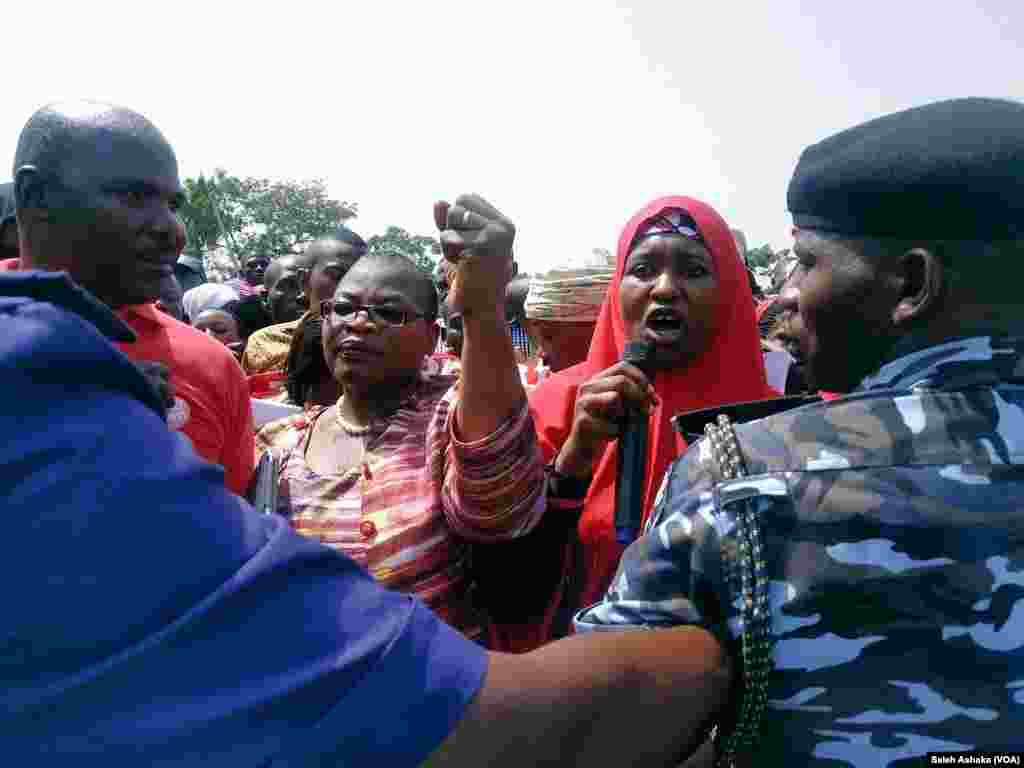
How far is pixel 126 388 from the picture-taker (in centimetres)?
82

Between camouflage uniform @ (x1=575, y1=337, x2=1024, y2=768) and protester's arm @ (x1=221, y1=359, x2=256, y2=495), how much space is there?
1.65 metres

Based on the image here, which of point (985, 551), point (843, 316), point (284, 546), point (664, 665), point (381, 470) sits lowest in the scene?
point (381, 470)

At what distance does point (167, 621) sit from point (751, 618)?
2.40 ft

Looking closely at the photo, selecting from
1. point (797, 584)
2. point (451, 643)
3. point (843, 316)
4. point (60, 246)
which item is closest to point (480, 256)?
point (843, 316)

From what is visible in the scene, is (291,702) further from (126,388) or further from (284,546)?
(126,388)

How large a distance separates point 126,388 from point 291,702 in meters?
0.33

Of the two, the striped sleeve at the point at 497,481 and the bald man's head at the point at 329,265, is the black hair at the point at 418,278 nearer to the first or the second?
the striped sleeve at the point at 497,481

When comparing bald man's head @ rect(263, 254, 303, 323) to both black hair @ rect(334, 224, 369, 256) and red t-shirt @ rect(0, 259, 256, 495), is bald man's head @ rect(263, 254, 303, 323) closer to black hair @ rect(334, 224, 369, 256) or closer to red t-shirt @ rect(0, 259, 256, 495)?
black hair @ rect(334, 224, 369, 256)

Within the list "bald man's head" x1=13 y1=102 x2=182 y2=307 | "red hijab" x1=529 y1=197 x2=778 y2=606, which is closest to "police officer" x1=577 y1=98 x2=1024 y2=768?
"red hijab" x1=529 y1=197 x2=778 y2=606

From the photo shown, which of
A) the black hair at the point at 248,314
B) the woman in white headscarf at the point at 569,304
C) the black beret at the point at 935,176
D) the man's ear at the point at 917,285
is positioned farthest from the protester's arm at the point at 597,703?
the black hair at the point at 248,314

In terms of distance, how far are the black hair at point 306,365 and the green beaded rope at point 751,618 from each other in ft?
9.88

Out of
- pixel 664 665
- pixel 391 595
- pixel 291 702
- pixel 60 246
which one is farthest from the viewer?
pixel 60 246

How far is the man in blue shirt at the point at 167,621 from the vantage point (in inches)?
27.6

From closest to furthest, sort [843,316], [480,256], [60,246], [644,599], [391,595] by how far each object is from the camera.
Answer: [391,595]
[644,599]
[843,316]
[480,256]
[60,246]
